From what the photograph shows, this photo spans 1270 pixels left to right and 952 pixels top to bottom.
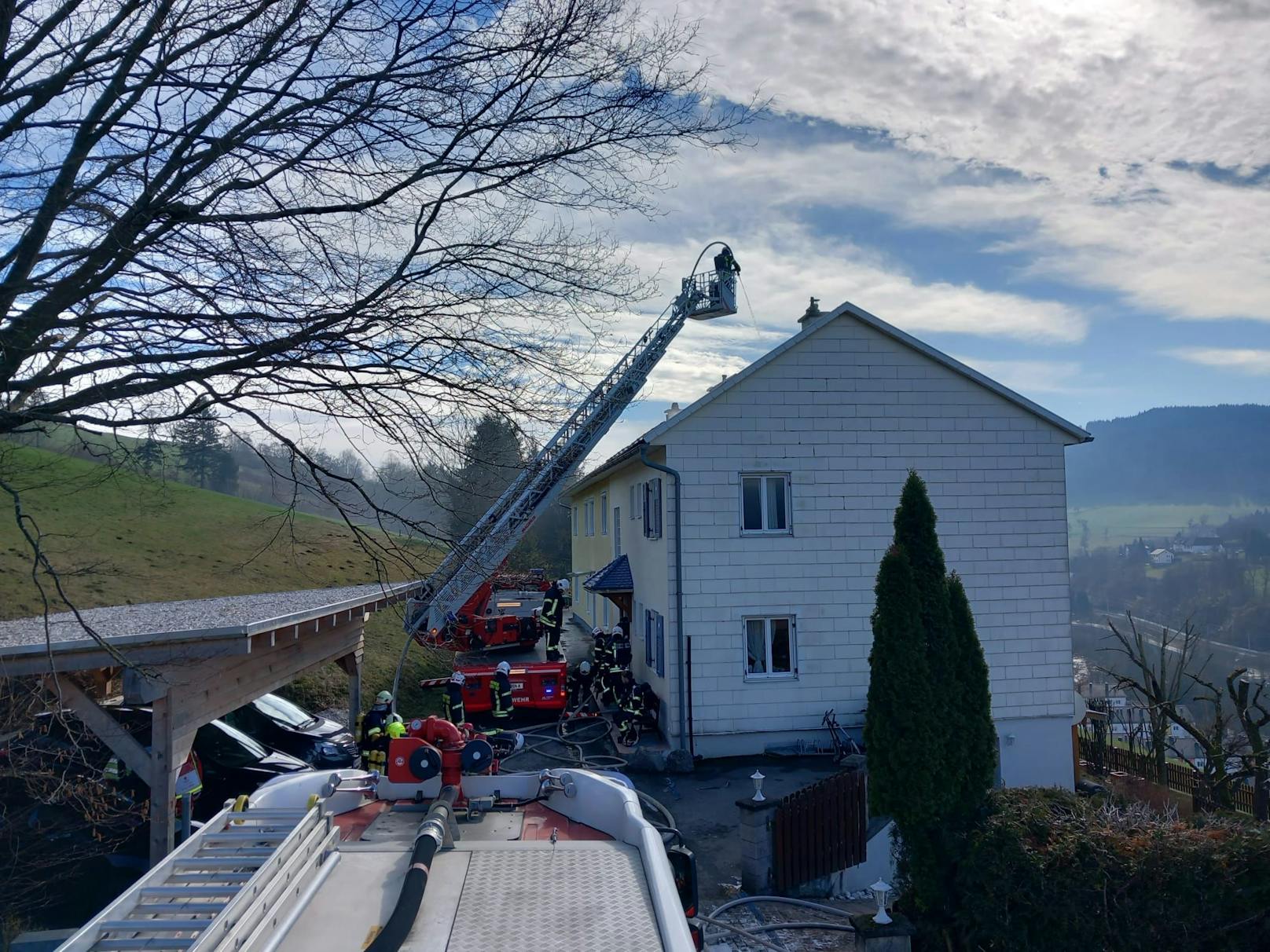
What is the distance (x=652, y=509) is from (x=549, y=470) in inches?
424

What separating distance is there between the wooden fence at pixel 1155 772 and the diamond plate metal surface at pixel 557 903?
54.7 feet

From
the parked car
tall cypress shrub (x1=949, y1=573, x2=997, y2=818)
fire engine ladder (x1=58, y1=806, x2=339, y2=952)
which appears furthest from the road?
fire engine ladder (x1=58, y1=806, x2=339, y2=952)

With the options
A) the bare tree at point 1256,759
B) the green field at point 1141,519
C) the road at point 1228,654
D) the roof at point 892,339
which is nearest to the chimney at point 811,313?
the roof at point 892,339

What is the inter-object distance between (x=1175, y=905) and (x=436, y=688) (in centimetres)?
1726

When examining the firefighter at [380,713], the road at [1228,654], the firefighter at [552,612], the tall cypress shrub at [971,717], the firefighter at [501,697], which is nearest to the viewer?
the tall cypress shrub at [971,717]

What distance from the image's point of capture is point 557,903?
158 inches

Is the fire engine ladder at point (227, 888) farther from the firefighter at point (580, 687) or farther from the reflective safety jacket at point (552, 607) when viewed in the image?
the reflective safety jacket at point (552, 607)

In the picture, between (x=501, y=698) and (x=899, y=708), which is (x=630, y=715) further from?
(x=899, y=708)

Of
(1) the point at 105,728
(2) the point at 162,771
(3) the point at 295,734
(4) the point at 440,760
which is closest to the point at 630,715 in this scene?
(3) the point at 295,734

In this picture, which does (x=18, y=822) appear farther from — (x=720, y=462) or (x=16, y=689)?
(x=720, y=462)

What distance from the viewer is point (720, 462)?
16.4 metres

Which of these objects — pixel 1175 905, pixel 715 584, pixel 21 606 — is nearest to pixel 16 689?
pixel 1175 905

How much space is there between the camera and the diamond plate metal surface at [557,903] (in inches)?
144

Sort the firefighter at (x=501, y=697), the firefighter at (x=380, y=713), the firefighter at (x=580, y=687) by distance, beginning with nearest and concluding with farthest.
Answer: the firefighter at (x=380, y=713) < the firefighter at (x=501, y=697) < the firefighter at (x=580, y=687)
